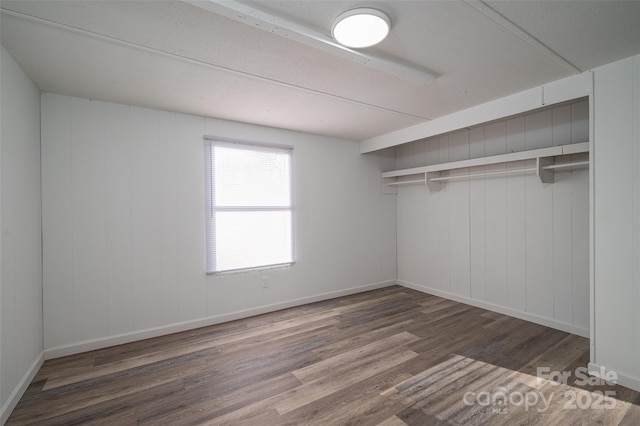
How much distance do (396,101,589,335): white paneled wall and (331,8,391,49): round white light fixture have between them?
2.59 metres

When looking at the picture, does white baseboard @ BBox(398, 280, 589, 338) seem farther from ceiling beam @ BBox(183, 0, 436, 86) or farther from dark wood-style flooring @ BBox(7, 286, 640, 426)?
ceiling beam @ BBox(183, 0, 436, 86)

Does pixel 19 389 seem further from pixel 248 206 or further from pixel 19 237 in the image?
pixel 248 206

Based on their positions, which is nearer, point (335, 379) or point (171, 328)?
point (335, 379)

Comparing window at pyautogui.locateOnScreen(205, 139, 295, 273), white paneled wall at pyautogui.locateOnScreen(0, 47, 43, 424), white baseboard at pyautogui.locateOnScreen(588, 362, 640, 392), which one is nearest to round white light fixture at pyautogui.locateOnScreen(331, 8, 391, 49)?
window at pyautogui.locateOnScreen(205, 139, 295, 273)

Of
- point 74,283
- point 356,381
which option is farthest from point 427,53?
point 74,283

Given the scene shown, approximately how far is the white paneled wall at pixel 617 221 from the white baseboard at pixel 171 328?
10.1ft

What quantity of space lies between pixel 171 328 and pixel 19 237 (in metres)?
1.70

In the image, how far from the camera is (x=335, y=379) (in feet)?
7.74

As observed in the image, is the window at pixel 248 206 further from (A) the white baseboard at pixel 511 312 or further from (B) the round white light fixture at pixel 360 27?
(A) the white baseboard at pixel 511 312

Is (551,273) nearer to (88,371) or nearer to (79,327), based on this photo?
(88,371)

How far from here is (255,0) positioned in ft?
5.31

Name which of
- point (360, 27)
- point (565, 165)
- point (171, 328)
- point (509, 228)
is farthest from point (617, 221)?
point (171, 328)

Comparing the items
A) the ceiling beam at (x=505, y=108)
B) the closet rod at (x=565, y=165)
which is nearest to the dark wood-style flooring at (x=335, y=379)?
the closet rod at (x=565, y=165)

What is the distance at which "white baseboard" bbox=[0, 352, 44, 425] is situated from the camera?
6.26 ft
